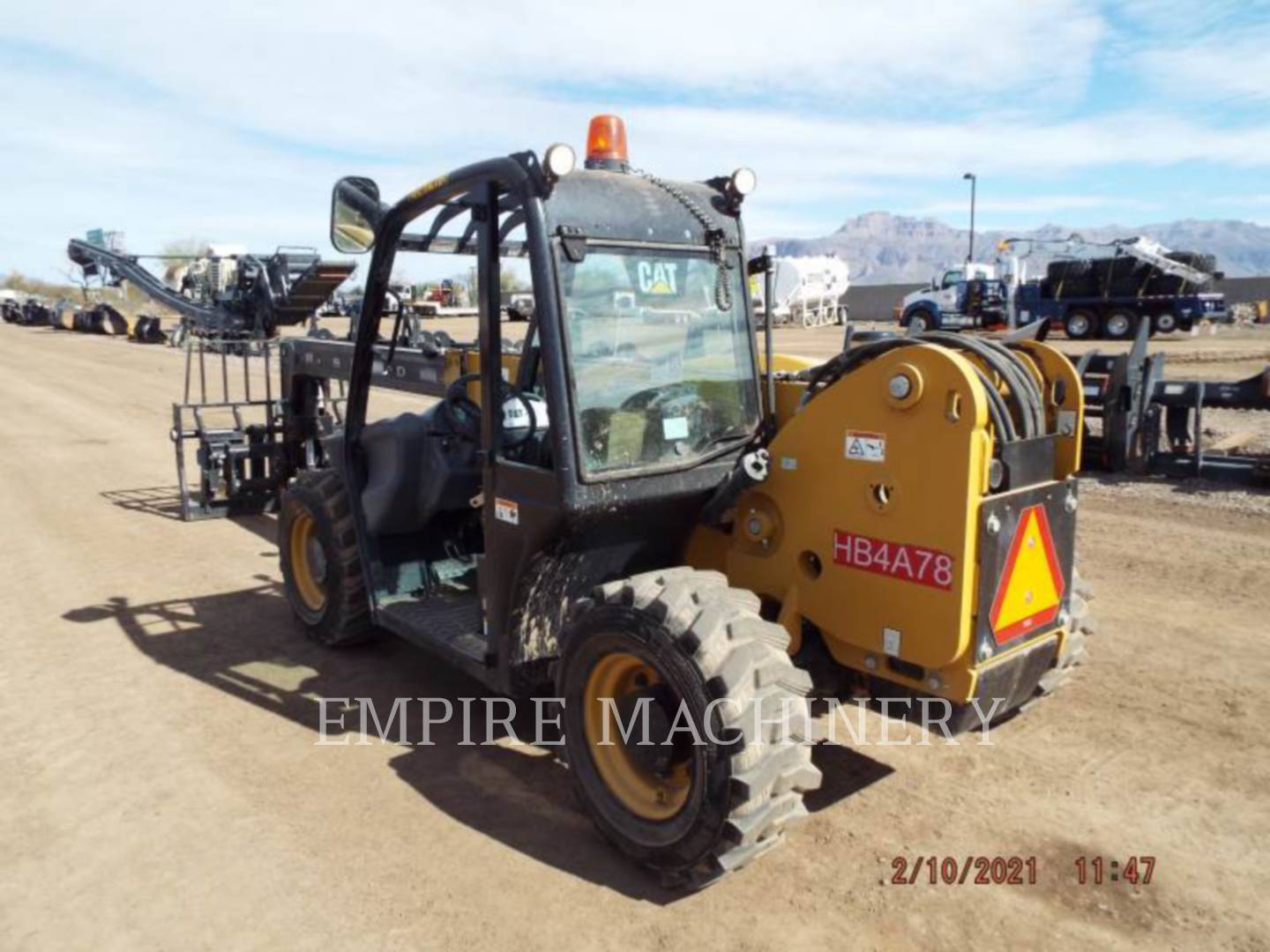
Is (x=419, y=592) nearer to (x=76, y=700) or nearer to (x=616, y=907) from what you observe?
(x=76, y=700)

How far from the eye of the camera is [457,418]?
4.68m

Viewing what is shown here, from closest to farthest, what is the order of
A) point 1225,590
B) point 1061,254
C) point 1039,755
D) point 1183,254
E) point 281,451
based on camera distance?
1. point 1039,755
2. point 1225,590
3. point 281,451
4. point 1183,254
5. point 1061,254

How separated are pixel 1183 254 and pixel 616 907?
28.4 meters

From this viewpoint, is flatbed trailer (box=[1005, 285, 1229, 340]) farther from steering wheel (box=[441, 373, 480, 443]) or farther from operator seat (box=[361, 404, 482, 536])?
steering wheel (box=[441, 373, 480, 443])

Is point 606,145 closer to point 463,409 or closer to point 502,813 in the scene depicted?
point 463,409

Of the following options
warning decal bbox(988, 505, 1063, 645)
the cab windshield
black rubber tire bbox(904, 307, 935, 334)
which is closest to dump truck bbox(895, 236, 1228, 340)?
black rubber tire bbox(904, 307, 935, 334)

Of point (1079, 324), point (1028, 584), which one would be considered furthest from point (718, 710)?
point (1079, 324)

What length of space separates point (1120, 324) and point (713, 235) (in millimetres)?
25757

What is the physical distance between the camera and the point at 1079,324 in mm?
26969

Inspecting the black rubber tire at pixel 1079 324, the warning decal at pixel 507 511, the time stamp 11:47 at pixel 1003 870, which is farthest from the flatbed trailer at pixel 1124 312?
the warning decal at pixel 507 511

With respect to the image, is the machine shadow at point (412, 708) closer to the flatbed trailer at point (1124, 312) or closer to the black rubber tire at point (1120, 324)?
the flatbed trailer at point (1124, 312)

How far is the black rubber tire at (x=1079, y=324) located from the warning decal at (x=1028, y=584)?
2607cm

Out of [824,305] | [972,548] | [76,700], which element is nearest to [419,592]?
[76,700]

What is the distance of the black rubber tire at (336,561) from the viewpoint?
204 inches
